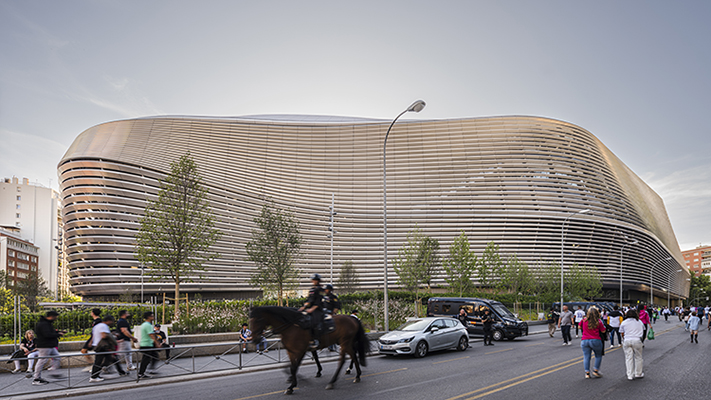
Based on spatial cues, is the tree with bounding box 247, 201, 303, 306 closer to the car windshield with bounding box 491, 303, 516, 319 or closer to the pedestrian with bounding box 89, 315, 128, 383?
the car windshield with bounding box 491, 303, 516, 319

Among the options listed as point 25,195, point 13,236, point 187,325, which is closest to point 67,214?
point 187,325

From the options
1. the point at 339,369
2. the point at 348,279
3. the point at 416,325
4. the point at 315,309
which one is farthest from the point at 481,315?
the point at 348,279

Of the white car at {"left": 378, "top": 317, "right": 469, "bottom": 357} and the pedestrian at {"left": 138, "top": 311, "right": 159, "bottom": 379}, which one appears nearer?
the pedestrian at {"left": 138, "top": 311, "right": 159, "bottom": 379}

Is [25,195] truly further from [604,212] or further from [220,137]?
[604,212]

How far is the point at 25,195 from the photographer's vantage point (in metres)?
111

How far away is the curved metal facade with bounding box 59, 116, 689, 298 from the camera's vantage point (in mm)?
62156

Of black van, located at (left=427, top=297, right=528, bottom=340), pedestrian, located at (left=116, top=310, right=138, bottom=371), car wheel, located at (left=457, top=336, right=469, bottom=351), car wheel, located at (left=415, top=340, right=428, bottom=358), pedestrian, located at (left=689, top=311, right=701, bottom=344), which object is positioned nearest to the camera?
pedestrian, located at (left=116, top=310, right=138, bottom=371)

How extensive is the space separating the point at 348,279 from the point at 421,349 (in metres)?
44.9

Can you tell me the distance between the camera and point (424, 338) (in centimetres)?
1753

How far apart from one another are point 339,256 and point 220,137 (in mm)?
24778

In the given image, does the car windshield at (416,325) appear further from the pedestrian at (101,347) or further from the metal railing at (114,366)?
the pedestrian at (101,347)

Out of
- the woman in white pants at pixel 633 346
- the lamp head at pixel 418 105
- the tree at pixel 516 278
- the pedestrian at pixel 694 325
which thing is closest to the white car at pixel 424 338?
the woman in white pants at pixel 633 346

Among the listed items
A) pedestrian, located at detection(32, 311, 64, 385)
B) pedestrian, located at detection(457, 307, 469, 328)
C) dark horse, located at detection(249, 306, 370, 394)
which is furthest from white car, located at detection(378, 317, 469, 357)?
pedestrian, located at detection(32, 311, 64, 385)

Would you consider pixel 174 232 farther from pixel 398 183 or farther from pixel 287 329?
pixel 398 183
